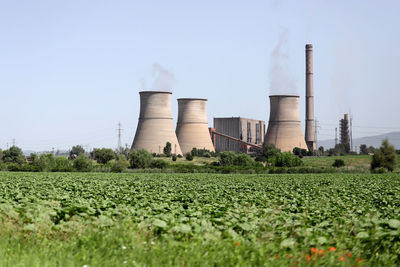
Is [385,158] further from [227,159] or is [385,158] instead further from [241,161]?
[227,159]

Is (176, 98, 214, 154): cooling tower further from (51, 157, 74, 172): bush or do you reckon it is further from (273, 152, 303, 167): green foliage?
(51, 157, 74, 172): bush

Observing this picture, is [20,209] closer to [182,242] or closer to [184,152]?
[182,242]

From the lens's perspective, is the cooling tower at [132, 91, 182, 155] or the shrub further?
the shrub

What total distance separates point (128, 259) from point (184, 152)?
40094mm

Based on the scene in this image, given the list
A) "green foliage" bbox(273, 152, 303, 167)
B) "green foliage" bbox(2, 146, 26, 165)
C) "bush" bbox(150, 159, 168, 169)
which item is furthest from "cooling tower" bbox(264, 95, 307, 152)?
"green foliage" bbox(2, 146, 26, 165)

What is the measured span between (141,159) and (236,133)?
2796 centimetres

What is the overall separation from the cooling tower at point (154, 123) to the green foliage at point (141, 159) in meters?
2.52

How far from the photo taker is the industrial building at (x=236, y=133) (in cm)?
6000

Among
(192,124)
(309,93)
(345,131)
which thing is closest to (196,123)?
(192,124)

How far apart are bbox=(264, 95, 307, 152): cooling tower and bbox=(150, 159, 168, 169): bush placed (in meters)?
11.0

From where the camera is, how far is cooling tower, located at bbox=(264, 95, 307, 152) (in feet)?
135

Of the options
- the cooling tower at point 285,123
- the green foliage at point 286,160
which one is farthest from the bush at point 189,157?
the green foliage at point 286,160

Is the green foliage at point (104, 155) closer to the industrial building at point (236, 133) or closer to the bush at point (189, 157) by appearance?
the bush at point (189, 157)

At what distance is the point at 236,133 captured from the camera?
2446 inches
